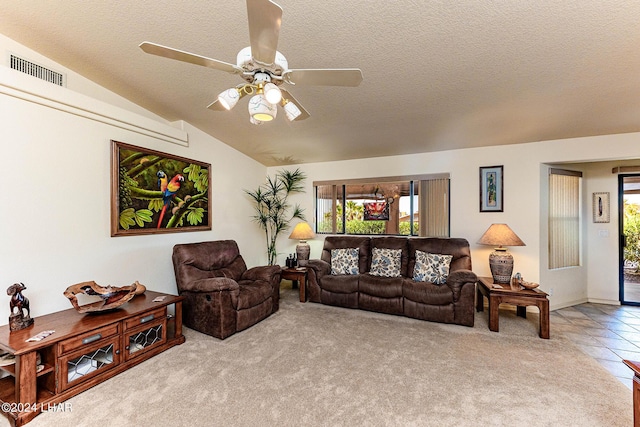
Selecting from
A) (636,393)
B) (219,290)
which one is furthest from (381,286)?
(636,393)

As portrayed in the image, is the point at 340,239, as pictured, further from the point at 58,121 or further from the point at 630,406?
the point at 58,121

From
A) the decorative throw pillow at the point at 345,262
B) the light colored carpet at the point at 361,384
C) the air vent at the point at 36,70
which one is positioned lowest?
the light colored carpet at the point at 361,384

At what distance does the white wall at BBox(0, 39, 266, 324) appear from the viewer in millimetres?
2234

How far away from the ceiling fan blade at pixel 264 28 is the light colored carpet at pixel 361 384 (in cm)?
223

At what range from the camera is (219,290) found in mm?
2953

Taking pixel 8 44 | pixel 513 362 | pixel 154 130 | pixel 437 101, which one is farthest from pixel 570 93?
pixel 8 44

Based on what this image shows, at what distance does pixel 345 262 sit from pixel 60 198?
11.3ft

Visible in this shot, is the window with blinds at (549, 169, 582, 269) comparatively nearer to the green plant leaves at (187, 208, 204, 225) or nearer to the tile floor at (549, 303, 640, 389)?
the tile floor at (549, 303, 640, 389)

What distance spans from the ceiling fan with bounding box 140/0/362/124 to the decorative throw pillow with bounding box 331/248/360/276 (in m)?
2.88

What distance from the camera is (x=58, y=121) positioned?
2514mm

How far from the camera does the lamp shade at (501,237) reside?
3430mm

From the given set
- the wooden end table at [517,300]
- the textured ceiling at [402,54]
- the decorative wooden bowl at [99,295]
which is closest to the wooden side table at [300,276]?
the decorative wooden bowl at [99,295]

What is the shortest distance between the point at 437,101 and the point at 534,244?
261cm

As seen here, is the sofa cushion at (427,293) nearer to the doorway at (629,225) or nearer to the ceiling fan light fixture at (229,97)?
the ceiling fan light fixture at (229,97)
